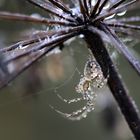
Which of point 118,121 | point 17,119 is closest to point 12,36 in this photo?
point 118,121

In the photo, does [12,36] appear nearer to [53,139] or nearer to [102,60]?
[102,60]

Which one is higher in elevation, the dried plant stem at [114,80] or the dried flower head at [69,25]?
the dried flower head at [69,25]

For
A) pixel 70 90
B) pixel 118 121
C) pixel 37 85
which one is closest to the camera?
pixel 37 85

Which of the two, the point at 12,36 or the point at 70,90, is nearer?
the point at 12,36

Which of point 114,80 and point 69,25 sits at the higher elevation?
point 69,25

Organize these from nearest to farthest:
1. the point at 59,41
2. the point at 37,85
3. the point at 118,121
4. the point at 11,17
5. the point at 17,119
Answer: the point at 11,17 → the point at 59,41 → the point at 37,85 → the point at 118,121 → the point at 17,119

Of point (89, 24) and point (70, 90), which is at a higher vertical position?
point (89, 24)

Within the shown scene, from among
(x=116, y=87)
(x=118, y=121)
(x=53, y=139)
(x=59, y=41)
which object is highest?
(x=59, y=41)

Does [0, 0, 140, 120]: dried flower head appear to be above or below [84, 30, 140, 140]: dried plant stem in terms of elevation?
above
